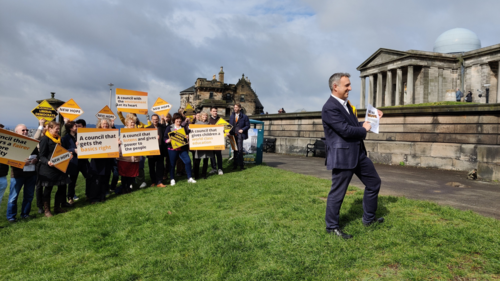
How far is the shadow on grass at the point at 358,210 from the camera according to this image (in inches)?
187

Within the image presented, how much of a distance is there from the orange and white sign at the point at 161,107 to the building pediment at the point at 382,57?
4252cm

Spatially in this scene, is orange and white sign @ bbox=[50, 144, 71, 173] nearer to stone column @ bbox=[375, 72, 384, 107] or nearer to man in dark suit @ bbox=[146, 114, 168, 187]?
man in dark suit @ bbox=[146, 114, 168, 187]

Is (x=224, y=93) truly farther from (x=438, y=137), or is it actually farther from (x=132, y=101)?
(x=132, y=101)

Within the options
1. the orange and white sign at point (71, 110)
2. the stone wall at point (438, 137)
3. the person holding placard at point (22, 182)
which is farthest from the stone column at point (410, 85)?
the person holding placard at point (22, 182)

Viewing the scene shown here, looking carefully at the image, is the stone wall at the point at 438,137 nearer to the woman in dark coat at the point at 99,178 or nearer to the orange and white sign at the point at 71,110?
the woman in dark coat at the point at 99,178

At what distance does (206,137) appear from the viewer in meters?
9.30

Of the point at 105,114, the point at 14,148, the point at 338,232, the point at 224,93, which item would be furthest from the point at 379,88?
the point at 14,148

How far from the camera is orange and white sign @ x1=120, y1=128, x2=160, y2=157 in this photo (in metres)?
8.27

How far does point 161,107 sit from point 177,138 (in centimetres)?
245

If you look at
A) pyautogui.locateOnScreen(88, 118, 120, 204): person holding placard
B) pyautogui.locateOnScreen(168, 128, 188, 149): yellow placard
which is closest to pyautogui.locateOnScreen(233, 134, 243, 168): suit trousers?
pyautogui.locateOnScreen(168, 128, 188, 149): yellow placard

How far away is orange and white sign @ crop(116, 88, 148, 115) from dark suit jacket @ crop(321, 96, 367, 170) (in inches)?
308

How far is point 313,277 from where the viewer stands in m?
3.21

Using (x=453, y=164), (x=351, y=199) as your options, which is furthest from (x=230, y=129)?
(x=453, y=164)

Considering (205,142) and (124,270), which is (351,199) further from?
(205,142)
